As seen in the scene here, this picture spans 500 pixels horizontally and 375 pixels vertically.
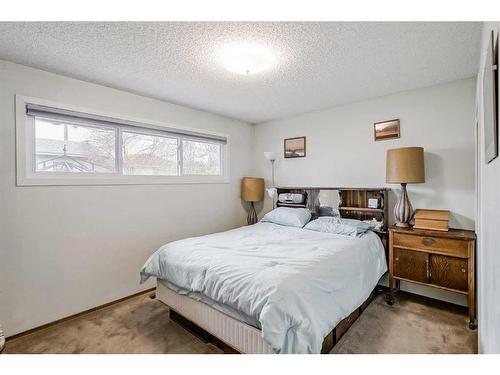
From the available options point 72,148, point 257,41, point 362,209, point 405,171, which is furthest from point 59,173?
point 405,171

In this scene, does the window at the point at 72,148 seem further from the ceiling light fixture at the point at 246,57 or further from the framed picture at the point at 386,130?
the framed picture at the point at 386,130

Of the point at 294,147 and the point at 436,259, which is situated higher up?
the point at 294,147

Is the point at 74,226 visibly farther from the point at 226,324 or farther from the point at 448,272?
the point at 448,272

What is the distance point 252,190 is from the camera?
157 inches

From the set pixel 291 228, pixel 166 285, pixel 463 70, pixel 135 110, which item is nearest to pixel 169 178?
pixel 135 110

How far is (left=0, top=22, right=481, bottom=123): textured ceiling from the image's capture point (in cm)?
169

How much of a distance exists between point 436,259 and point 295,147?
2.26 metres

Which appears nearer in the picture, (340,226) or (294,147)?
(340,226)

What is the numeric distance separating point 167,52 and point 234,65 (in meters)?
0.55

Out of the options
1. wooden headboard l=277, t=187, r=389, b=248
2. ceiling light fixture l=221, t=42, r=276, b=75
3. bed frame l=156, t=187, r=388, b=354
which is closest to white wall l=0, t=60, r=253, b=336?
bed frame l=156, t=187, r=388, b=354

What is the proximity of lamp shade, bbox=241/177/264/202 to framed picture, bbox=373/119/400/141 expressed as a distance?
1809 mm

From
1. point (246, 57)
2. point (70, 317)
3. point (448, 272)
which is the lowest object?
point (70, 317)

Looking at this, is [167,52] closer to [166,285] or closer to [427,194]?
[166,285]

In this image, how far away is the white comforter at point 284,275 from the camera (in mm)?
1411
